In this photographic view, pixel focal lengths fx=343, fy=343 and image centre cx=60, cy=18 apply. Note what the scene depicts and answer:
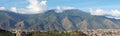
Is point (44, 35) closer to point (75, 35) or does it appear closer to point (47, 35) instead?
point (47, 35)

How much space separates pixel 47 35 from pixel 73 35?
19.3 m

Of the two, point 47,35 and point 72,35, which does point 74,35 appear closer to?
point 72,35

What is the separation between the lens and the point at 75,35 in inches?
7274

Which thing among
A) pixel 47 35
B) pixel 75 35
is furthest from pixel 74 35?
pixel 47 35

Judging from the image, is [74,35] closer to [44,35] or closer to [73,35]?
[73,35]

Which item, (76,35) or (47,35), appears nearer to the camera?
(76,35)

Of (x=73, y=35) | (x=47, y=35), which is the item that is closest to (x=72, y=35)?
(x=73, y=35)

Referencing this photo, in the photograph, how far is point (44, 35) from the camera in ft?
654

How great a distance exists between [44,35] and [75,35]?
22614 mm

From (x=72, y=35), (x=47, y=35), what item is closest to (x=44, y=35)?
(x=47, y=35)

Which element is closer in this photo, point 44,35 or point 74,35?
point 74,35

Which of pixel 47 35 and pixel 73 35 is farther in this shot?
pixel 47 35

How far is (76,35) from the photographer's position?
184 meters

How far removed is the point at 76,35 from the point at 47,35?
2272 centimetres
